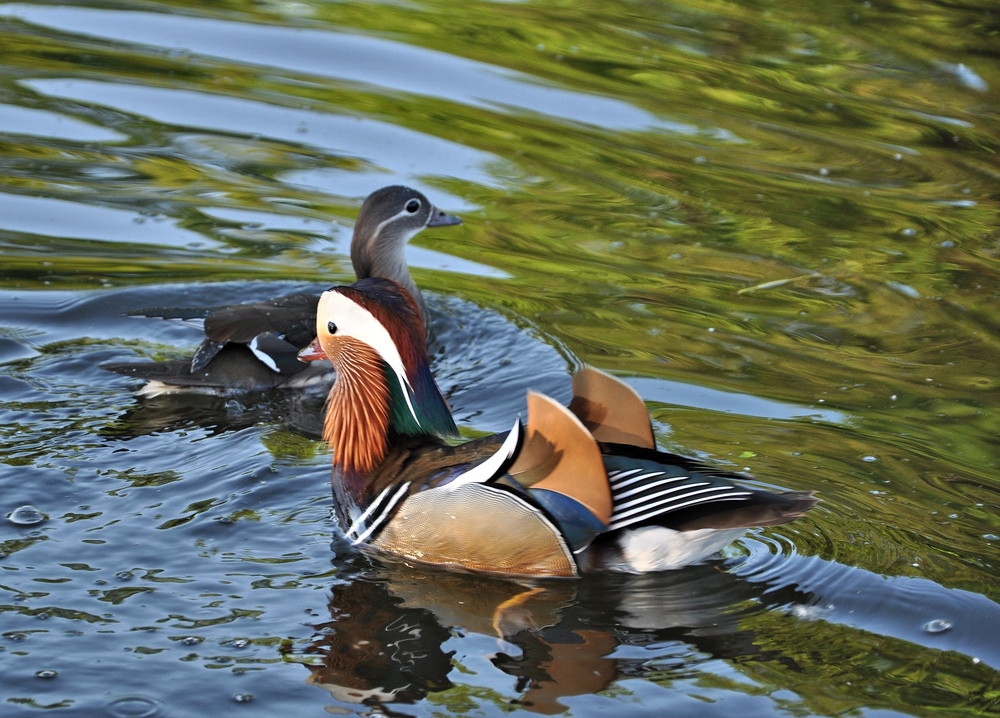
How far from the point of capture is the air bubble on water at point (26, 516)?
5.15 m

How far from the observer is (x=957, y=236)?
28.5 ft

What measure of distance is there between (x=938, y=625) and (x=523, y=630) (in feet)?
5.05

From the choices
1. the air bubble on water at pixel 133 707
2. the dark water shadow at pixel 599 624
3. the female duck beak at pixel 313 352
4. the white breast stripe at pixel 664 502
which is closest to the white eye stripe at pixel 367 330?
the female duck beak at pixel 313 352

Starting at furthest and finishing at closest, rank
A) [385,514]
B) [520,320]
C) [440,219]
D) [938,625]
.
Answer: [440,219] → [520,320] → [385,514] → [938,625]

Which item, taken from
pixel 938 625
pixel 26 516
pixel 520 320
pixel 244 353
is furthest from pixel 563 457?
pixel 520 320

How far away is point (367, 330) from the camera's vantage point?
18.0 ft

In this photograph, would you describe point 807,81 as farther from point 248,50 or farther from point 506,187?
point 248,50

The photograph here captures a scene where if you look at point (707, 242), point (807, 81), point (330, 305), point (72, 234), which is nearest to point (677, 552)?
point (330, 305)

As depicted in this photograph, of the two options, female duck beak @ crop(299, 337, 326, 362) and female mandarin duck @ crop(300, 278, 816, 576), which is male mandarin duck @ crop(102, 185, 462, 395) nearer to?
female duck beak @ crop(299, 337, 326, 362)

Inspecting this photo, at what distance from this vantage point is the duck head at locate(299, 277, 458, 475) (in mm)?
5426

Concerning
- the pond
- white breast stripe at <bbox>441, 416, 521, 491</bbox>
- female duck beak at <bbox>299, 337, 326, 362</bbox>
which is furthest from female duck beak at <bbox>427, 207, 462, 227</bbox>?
white breast stripe at <bbox>441, 416, 521, 491</bbox>

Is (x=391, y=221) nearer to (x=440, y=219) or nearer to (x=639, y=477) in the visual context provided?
(x=440, y=219)

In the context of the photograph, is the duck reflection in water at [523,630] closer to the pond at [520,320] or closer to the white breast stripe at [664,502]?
the pond at [520,320]

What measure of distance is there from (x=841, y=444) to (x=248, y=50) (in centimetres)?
768
